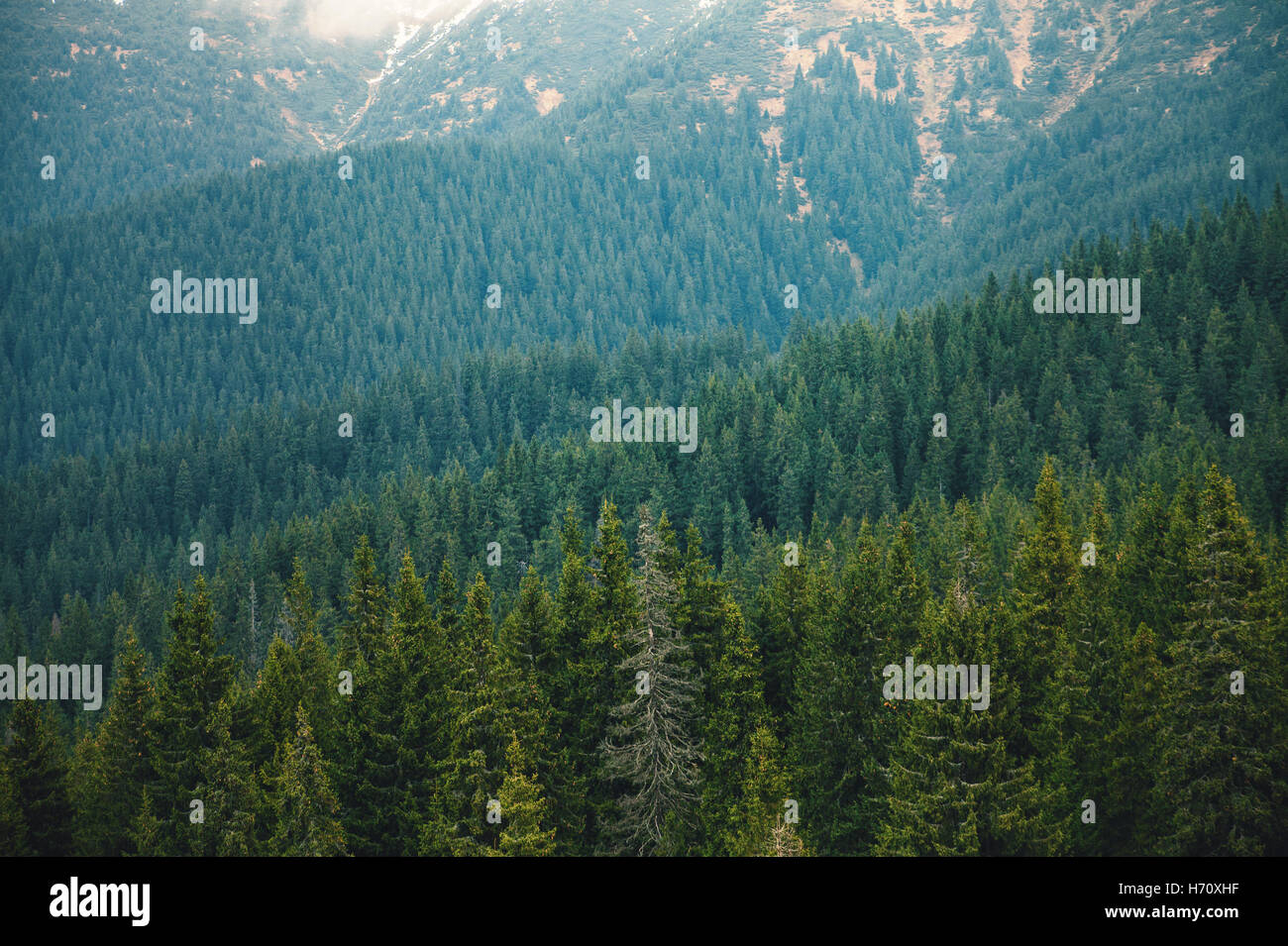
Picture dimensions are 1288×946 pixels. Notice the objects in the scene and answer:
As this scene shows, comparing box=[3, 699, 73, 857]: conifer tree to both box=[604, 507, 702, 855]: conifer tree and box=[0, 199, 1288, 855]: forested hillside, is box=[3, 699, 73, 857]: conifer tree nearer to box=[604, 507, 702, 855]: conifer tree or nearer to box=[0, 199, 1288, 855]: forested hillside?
box=[0, 199, 1288, 855]: forested hillside

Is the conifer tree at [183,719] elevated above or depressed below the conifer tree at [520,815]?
above

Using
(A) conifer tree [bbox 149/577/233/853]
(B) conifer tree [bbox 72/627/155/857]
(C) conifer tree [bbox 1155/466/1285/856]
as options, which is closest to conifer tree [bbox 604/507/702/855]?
(A) conifer tree [bbox 149/577/233/853]

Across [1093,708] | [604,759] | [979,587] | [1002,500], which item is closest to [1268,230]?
[1002,500]

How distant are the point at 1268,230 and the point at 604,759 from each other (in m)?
111

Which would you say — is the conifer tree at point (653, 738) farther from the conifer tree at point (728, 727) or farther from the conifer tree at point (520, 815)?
the conifer tree at point (520, 815)

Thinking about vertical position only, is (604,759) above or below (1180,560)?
below

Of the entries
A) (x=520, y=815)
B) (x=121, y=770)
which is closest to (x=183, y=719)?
(x=121, y=770)

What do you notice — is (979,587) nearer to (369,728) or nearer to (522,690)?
(522,690)

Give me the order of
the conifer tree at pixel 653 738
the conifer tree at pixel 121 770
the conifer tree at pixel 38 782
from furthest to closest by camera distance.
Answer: the conifer tree at pixel 121 770 < the conifer tree at pixel 38 782 < the conifer tree at pixel 653 738

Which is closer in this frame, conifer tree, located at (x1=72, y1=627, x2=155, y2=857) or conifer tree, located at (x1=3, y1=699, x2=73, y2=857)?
conifer tree, located at (x1=3, y1=699, x2=73, y2=857)

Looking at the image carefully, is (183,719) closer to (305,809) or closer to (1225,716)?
(305,809)

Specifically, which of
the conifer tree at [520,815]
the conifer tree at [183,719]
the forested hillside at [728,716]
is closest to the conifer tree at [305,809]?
the forested hillside at [728,716]

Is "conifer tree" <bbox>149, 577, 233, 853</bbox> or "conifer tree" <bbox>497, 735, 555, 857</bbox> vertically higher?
"conifer tree" <bbox>149, 577, 233, 853</bbox>
